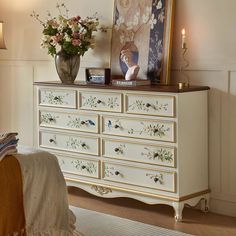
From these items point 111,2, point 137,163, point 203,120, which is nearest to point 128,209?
→ point 137,163

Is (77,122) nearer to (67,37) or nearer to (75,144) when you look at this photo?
(75,144)

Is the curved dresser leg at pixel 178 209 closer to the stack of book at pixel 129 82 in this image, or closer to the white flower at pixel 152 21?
the stack of book at pixel 129 82

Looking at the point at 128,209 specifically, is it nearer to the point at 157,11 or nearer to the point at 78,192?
the point at 78,192

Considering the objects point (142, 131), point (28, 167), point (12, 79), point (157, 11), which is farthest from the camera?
point (12, 79)

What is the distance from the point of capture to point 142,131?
4355 millimetres

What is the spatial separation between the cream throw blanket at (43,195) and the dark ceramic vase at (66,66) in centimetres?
149

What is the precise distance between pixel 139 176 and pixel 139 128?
37 cm

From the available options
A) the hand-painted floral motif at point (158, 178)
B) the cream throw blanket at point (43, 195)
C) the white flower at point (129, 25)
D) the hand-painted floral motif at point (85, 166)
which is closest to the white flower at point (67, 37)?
the white flower at point (129, 25)

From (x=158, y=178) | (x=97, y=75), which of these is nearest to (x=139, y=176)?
(x=158, y=178)

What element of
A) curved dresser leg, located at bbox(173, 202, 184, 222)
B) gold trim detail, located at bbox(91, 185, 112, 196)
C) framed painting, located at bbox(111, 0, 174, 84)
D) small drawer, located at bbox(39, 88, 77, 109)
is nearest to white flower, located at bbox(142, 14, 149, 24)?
framed painting, located at bbox(111, 0, 174, 84)

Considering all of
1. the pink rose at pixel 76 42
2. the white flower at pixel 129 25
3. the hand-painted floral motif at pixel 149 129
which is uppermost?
the white flower at pixel 129 25

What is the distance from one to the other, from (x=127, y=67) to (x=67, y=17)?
947 mm

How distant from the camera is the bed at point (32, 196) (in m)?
3.25

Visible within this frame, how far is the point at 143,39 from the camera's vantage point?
4754 millimetres
